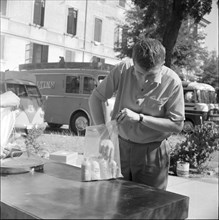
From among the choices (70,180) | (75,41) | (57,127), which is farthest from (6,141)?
(75,41)

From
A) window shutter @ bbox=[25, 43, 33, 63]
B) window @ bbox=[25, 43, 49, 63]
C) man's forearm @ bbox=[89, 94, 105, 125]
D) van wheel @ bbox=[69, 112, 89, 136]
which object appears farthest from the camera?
window @ bbox=[25, 43, 49, 63]

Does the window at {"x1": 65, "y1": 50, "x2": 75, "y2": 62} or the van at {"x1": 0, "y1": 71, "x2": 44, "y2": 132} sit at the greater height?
the window at {"x1": 65, "y1": 50, "x2": 75, "y2": 62}

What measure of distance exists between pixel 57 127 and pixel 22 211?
505 inches

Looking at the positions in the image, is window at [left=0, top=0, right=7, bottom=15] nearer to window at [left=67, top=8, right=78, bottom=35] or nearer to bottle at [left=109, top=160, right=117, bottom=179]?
window at [left=67, top=8, right=78, bottom=35]

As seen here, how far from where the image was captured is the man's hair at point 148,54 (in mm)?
2166

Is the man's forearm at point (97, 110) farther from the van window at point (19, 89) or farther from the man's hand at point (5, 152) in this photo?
the van window at point (19, 89)

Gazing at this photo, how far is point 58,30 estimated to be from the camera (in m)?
23.6

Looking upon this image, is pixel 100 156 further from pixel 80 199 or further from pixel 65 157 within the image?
pixel 65 157

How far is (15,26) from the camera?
2120cm

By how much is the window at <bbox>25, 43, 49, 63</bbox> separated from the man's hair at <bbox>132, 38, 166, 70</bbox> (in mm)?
20353

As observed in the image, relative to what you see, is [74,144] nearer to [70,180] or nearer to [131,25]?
[70,180]

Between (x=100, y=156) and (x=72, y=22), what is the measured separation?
23.1m

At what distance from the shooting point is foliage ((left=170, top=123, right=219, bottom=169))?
281 inches

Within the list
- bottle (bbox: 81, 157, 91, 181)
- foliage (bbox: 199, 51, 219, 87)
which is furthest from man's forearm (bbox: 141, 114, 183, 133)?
foliage (bbox: 199, 51, 219, 87)
